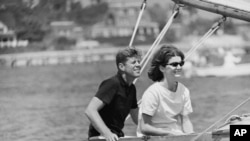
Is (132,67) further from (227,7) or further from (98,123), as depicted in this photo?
(227,7)

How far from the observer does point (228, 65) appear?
106 feet

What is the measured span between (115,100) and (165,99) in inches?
18.2

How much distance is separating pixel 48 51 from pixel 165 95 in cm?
8099

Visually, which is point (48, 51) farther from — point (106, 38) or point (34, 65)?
point (106, 38)

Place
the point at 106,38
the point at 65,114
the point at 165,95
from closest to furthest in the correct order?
the point at 165,95
the point at 65,114
the point at 106,38

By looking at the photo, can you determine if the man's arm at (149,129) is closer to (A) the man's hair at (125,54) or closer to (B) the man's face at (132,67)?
(B) the man's face at (132,67)

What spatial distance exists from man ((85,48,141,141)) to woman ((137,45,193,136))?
0.60 feet

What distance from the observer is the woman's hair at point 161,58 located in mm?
5750

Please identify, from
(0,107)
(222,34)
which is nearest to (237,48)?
(222,34)

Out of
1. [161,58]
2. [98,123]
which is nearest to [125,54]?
[161,58]

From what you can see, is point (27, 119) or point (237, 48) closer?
point (27, 119)

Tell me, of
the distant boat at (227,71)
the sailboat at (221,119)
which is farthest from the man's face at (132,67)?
the distant boat at (227,71)

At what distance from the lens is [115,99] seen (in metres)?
5.80

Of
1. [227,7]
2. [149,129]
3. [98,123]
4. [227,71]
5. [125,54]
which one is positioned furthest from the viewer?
[227,71]
